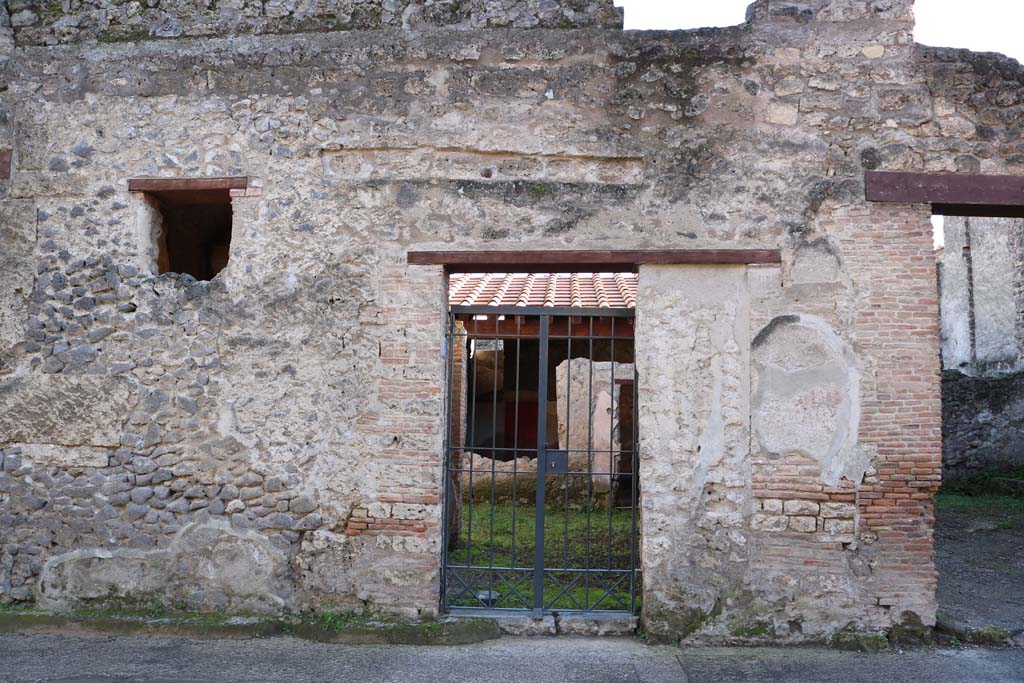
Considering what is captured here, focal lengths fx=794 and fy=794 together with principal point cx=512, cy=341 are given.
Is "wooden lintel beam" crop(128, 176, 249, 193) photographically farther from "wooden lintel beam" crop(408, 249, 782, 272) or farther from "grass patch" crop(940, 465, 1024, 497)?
"grass patch" crop(940, 465, 1024, 497)

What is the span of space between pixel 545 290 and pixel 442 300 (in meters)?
4.66

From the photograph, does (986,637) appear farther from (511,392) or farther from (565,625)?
(511,392)

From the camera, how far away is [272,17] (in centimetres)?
536

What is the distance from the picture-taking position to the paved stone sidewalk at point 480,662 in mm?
4230

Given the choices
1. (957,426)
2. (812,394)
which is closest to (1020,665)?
(812,394)

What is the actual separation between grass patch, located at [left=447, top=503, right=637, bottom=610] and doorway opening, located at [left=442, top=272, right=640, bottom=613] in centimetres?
2

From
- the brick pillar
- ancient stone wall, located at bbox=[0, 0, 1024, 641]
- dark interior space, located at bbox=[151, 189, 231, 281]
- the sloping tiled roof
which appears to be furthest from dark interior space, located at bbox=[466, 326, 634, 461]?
the brick pillar

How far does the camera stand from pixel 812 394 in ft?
16.0

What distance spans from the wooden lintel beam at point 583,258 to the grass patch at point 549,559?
5.06ft

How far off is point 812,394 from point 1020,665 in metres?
1.84

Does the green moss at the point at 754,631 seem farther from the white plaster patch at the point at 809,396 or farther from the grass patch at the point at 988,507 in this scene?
the grass patch at the point at 988,507

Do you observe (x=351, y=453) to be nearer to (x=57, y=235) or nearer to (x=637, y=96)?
(x=57, y=235)

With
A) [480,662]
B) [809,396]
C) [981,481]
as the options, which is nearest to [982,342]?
[981,481]

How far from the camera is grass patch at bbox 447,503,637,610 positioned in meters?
5.24
